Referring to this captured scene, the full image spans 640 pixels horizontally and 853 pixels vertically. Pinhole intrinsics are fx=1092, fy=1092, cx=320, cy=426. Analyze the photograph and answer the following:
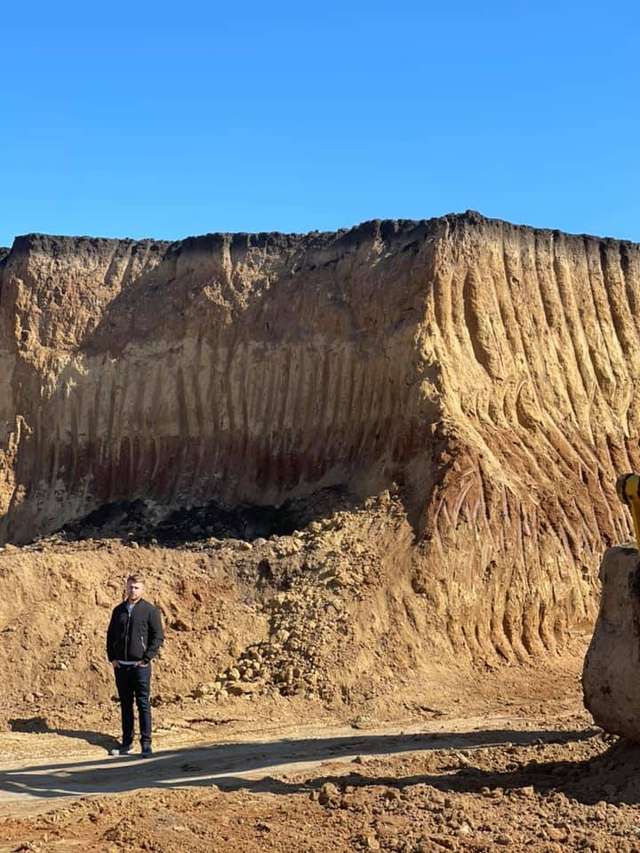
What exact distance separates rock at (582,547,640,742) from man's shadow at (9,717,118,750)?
5118 mm

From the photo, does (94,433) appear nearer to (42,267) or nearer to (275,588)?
(42,267)

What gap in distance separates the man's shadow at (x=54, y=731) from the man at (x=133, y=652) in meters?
0.54

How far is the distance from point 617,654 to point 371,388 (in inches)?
476

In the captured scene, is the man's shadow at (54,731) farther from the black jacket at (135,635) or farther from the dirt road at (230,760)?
the black jacket at (135,635)

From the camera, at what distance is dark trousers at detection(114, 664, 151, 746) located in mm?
10891

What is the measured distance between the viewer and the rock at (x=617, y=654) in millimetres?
8641

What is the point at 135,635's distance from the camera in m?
10.9

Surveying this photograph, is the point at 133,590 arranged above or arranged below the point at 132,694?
above

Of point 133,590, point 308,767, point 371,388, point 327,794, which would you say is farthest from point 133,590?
point 371,388

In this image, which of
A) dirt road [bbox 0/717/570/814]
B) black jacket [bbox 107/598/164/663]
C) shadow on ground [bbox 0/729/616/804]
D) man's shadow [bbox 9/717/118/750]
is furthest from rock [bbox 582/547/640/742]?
man's shadow [bbox 9/717/118/750]

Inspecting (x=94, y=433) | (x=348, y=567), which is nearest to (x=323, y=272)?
(x=94, y=433)

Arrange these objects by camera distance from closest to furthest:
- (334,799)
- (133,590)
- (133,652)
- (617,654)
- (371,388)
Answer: (334,799)
(617,654)
(133,652)
(133,590)
(371,388)

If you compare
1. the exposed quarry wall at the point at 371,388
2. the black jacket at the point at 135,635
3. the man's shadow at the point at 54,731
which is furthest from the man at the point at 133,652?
the exposed quarry wall at the point at 371,388

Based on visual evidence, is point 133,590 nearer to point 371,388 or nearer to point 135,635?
point 135,635
